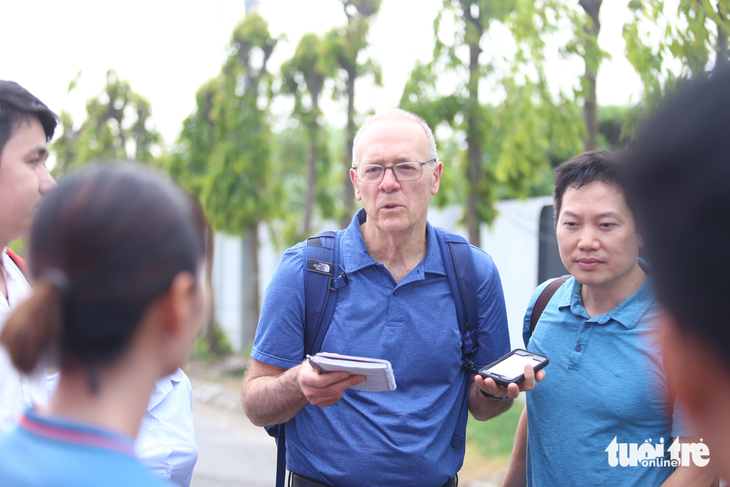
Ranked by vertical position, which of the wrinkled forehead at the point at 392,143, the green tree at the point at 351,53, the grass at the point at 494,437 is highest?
the green tree at the point at 351,53

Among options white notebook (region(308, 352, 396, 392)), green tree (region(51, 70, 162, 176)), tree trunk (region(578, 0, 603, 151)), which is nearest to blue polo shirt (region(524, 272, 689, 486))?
white notebook (region(308, 352, 396, 392))

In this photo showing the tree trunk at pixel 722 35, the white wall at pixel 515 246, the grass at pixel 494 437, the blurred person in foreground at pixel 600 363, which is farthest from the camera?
the white wall at pixel 515 246

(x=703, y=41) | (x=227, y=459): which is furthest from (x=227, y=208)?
(x=703, y=41)

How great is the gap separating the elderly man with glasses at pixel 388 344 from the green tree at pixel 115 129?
9.29 metres

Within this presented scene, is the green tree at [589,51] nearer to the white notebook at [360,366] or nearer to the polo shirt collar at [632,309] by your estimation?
the polo shirt collar at [632,309]

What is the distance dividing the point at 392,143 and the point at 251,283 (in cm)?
738

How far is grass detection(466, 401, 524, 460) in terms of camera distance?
550 cm

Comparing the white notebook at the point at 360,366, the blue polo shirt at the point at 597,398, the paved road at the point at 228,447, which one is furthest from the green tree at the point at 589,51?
the paved road at the point at 228,447

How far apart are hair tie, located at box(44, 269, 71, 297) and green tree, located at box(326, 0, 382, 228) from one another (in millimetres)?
6596

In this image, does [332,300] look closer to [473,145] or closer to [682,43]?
[682,43]

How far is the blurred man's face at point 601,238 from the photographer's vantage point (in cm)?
202

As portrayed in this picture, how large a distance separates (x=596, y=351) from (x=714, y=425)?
118cm

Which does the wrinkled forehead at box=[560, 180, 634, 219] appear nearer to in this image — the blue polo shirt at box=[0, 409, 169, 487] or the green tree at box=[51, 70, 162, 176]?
the blue polo shirt at box=[0, 409, 169, 487]

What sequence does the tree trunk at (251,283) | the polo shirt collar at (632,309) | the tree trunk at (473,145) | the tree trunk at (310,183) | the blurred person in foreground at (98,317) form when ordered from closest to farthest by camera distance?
the blurred person in foreground at (98,317) < the polo shirt collar at (632,309) < the tree trunk at (473,145) < the tree trunk at (310,183) < the tree trunk at (251,283)
